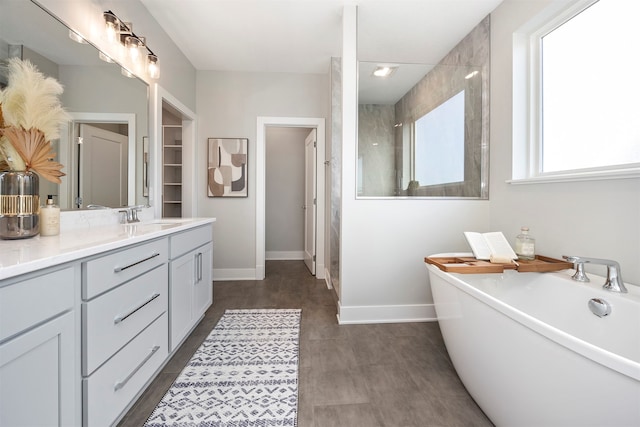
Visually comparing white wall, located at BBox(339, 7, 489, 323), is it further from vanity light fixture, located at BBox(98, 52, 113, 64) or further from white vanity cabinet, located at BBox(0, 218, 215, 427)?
vanity light fixture, located at BBox(98, 52, 113, 64)

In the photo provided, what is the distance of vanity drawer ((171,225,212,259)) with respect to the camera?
1816mm

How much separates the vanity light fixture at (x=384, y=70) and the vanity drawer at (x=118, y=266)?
85.3 inches

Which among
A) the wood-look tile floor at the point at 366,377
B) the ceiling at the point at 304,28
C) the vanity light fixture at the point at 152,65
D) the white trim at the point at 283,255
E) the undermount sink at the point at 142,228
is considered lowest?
the wood-look tile floor at the point at 366,377

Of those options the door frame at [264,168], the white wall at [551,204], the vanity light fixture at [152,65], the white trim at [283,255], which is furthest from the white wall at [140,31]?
the white wall at [551,204]

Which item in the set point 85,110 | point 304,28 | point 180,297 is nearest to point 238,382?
point 180,297

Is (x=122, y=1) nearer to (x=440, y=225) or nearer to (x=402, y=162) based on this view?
(x=402, y=162)

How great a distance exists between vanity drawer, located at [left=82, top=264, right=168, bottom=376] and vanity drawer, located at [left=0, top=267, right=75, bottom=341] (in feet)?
0.42

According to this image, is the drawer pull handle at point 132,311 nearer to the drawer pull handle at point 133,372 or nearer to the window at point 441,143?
the drawer pull handle at point 133,372

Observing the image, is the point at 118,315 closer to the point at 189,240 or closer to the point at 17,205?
the point at 17,205

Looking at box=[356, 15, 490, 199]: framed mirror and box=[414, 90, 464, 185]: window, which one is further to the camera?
box=[414, 90, 464, 185]: window

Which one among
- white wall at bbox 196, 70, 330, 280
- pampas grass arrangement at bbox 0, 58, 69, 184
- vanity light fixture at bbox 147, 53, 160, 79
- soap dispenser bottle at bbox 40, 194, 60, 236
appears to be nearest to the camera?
pampas grass arrangement at bbox 0, 58, 69, 184

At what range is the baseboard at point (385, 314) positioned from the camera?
2.41 m

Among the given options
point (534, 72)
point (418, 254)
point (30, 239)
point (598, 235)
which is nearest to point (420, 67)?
point (534, 72)

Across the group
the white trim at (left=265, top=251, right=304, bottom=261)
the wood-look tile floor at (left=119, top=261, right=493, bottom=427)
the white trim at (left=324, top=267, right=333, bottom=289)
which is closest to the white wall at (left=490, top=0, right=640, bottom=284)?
the wood-look tile floor at (left=119, top=261, right=493, bottom=427)
